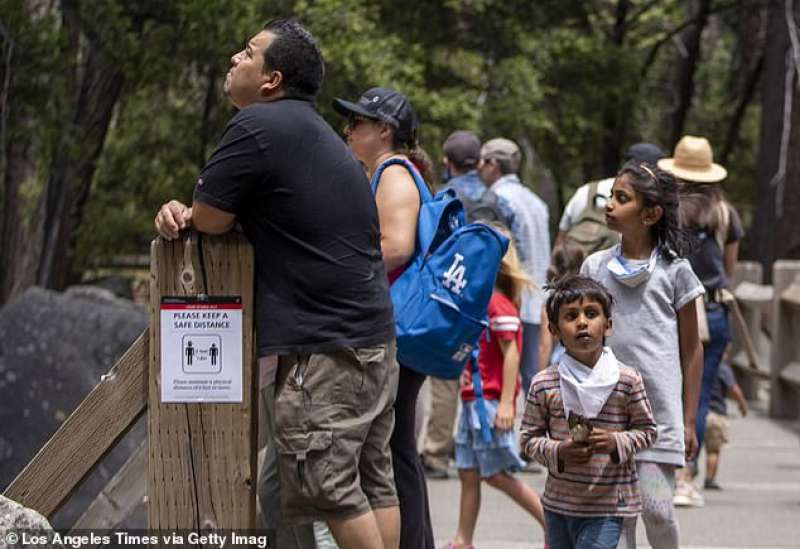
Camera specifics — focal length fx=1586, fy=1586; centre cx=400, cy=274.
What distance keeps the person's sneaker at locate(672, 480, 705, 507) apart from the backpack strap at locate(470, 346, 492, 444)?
2073 mm

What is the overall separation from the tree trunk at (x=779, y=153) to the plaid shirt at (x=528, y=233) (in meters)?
7.42

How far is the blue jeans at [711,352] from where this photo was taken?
8352 millimetres

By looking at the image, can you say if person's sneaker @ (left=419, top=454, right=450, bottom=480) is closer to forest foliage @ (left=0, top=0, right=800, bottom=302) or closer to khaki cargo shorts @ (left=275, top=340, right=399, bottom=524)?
forest foliage @ (left=0, top=0, right=800, bottom=302)

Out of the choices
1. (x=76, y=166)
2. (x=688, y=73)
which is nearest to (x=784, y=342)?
(x=76, y=166)

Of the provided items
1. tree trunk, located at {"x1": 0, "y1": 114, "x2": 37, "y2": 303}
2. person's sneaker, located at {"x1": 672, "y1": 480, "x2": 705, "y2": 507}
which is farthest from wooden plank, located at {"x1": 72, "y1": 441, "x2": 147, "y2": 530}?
tree trunk, located at {"x1": 0, "y1": 114, "x2": 37, "y2": 303}

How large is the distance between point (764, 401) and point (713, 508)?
6467 millimetres

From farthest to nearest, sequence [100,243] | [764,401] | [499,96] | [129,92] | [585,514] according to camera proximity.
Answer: [499,96] → [764,401] → [100,243] → [129,92] → [585,514]

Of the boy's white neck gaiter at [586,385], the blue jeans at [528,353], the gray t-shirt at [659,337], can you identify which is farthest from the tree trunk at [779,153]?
the boy's white neck gaiter at [586,385]

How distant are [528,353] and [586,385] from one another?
4584 millimetres

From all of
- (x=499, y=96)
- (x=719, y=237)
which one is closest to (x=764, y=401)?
(x=499, y=96)

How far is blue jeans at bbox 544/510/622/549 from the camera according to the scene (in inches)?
197

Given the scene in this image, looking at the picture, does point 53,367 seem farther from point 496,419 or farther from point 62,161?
point 62,161

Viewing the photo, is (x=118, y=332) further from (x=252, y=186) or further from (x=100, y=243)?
(x=100, y=243)

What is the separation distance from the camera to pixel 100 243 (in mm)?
13781
